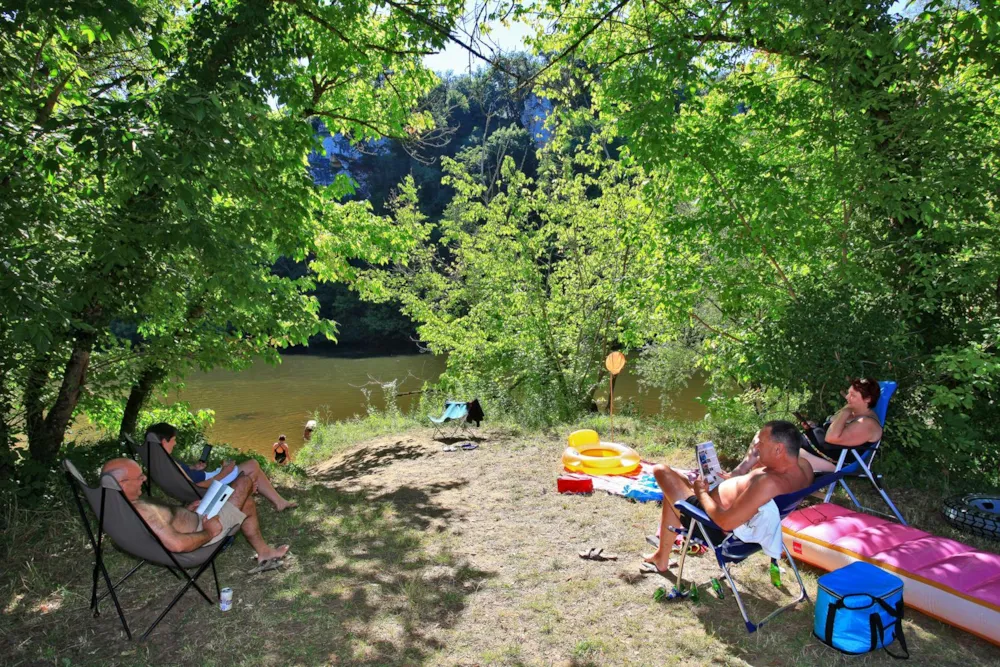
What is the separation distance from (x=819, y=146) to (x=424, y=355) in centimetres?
2542

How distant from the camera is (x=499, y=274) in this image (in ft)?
32.2

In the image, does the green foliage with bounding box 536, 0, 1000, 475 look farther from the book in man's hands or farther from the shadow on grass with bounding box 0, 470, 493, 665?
the book in man's hands

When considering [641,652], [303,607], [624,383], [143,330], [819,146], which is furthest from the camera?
[624,383]

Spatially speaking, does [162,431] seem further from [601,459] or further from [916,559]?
[916,559]

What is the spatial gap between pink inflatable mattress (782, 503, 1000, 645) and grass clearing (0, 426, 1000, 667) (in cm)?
14

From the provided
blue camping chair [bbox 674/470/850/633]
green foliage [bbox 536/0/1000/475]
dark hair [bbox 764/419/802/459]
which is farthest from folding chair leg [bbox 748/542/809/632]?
green foliage [bbox 536/0/1000/475]

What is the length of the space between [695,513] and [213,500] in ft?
7.97

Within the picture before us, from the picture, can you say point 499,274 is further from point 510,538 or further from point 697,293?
point 510,538

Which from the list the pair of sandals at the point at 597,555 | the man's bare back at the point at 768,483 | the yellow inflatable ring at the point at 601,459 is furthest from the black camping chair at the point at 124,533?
the yellow inflatable ring at the point at 601,459

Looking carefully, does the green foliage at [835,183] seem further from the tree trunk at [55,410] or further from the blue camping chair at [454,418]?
the tree trunk at [55,410]

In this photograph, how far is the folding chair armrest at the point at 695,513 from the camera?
296 cm

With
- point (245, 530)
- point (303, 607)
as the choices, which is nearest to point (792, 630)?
point (303, 607)

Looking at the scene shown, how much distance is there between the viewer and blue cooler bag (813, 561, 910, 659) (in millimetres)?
2541

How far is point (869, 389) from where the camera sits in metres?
4.13
